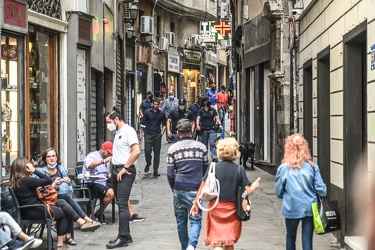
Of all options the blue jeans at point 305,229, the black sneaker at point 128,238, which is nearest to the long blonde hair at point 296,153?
the blue jeans at point 305,229

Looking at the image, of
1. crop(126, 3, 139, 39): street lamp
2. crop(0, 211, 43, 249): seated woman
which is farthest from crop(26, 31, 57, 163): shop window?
crop(126, 3, 139, 39): street lamp

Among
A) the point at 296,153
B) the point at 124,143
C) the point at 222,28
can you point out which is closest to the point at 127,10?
the point at 124,143

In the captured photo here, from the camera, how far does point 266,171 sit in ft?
70.5

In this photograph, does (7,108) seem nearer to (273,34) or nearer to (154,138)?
(154,138)

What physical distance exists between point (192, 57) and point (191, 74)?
1.91m

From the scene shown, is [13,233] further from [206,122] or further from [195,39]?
[195,39]

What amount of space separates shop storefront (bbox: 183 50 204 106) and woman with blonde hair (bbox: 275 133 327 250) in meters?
36.8

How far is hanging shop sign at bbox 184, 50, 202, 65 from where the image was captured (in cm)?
4556

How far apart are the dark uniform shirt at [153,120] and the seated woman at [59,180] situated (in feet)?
26.9

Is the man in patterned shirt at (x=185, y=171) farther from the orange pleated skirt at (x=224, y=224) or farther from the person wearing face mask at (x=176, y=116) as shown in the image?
the person wearing face mask at (x=176, y=116)

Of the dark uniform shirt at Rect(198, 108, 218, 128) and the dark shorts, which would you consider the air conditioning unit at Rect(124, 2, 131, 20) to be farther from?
the dark shorts

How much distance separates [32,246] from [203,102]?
11.8 meters

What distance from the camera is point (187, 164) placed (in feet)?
30.3

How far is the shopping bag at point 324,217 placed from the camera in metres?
8.45
